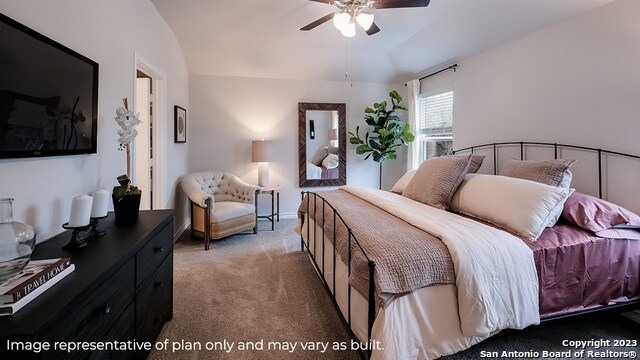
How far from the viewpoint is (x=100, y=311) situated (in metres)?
1.11

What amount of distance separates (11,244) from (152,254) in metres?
0.70

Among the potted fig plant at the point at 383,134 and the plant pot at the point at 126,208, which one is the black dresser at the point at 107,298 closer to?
the plant pot at the point at 126,208

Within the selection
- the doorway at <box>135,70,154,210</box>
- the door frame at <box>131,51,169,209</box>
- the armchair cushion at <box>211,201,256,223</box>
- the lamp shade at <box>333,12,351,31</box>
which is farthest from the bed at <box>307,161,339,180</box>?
the lamp shade at <box>333,12,351,31</box>

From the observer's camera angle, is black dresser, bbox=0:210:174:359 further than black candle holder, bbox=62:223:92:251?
No

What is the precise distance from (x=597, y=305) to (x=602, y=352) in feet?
0.91

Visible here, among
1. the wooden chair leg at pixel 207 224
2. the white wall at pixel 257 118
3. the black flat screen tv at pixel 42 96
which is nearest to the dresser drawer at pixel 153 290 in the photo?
the black flat screen tv at pixel 42 96

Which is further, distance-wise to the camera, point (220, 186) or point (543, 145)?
point (220, 186)

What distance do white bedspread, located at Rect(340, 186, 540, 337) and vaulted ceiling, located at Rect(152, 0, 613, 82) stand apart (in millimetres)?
2202

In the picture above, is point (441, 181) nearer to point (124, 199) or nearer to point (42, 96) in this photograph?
point (124, 199)

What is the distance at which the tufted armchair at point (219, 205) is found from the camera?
350 cm

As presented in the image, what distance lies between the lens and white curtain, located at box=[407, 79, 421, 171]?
4750mm

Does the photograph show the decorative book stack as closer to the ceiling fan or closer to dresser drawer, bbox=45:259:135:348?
dresser drawer, bbox=45:259:135:348

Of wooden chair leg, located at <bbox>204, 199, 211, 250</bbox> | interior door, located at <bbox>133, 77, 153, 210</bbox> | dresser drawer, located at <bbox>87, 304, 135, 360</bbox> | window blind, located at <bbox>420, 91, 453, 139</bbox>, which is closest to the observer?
dresser drawer, located at <bbox>87, 304, 135, 360</bbox>

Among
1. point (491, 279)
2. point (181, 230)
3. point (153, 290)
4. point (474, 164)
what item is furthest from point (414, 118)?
point (153, 290)
